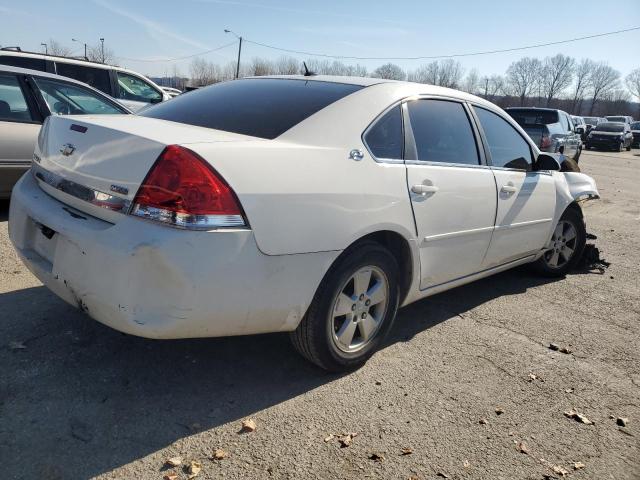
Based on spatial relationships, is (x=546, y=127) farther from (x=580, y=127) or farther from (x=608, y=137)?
(x=608, y=137)

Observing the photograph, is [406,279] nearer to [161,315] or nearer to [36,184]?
[161,315]

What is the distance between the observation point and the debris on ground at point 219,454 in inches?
89.0

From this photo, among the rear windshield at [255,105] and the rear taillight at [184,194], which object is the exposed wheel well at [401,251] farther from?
the rear taillight at [184,194]

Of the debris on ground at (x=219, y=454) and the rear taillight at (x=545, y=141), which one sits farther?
Result: the rear taillight at (x=545, y=141)

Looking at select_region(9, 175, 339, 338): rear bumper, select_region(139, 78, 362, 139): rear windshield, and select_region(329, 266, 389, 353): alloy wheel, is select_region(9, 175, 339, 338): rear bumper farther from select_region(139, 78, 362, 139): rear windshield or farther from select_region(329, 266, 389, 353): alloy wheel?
select_region(139, 78, 362, 139): rear windshield

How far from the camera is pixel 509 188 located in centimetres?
399

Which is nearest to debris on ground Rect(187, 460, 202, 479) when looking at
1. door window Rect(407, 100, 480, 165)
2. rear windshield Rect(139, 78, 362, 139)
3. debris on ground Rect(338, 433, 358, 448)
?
debris on ground Rect(338, 433, 358, 448)

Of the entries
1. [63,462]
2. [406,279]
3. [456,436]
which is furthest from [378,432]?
[63,462]

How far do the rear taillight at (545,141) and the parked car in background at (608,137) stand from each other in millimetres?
21253

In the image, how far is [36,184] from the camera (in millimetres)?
2971

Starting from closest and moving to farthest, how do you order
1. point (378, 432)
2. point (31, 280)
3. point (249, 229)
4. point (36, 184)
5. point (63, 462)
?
1. point (63, 462)
2. point (249, 229)
3. point (378, 432)
4. point (36, 184)
5. point (31, 280)

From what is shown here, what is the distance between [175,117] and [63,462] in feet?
6.35

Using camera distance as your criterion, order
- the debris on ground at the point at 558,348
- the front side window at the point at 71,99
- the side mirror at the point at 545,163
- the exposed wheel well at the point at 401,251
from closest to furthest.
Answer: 1. the exposed wheel well at the point at 401,251
2. the debris on ground at the point at 558,348
3. the side mirror at the point at 545,163
4. the front side window at the point at 71,99

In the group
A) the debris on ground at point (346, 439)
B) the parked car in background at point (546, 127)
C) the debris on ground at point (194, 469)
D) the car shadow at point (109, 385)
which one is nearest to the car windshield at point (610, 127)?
the parked car in background at point (546, 127)
